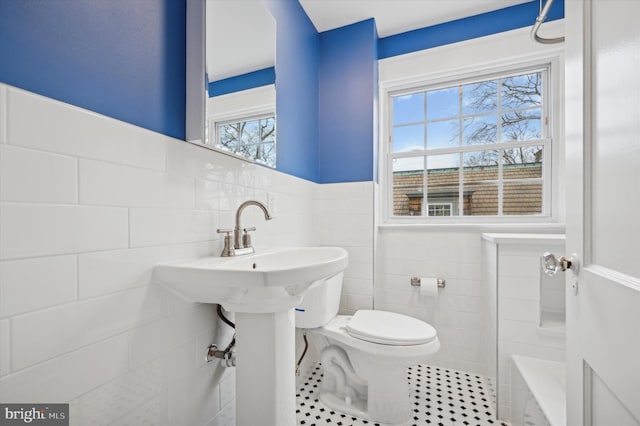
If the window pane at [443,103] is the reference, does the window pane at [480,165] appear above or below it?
below

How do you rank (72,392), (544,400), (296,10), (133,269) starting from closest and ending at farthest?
(72,392)
(133,269)
(544,400)
(296,10)

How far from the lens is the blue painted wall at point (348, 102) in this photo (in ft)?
6.57

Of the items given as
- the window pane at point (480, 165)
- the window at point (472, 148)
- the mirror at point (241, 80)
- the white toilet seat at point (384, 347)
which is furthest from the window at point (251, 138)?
the window pane at point (480, 165)

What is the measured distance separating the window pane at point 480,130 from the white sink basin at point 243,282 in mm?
1701

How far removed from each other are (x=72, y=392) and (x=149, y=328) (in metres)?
0.21

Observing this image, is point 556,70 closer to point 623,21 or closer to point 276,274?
point 623,21

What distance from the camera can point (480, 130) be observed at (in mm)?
2029

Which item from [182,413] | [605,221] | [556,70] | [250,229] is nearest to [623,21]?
[605,221]

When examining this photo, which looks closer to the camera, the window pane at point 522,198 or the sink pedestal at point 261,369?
the sink pedestal at point 261,369

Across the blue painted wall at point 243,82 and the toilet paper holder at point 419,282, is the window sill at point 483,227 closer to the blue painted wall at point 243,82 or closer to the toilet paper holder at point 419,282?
the toilet paper holder at point 419,282

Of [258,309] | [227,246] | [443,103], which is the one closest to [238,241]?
[227,246]

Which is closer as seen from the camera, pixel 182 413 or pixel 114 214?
pixel 114 214

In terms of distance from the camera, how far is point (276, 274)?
2.30ft

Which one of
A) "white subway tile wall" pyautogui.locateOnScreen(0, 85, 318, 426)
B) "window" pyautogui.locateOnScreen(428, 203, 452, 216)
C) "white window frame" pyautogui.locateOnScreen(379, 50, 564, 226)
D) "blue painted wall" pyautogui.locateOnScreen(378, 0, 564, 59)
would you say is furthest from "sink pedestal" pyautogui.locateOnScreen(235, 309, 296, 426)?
"blue painted wall" pyautogui.locateOnScreen(378, 0, 564, 59)
